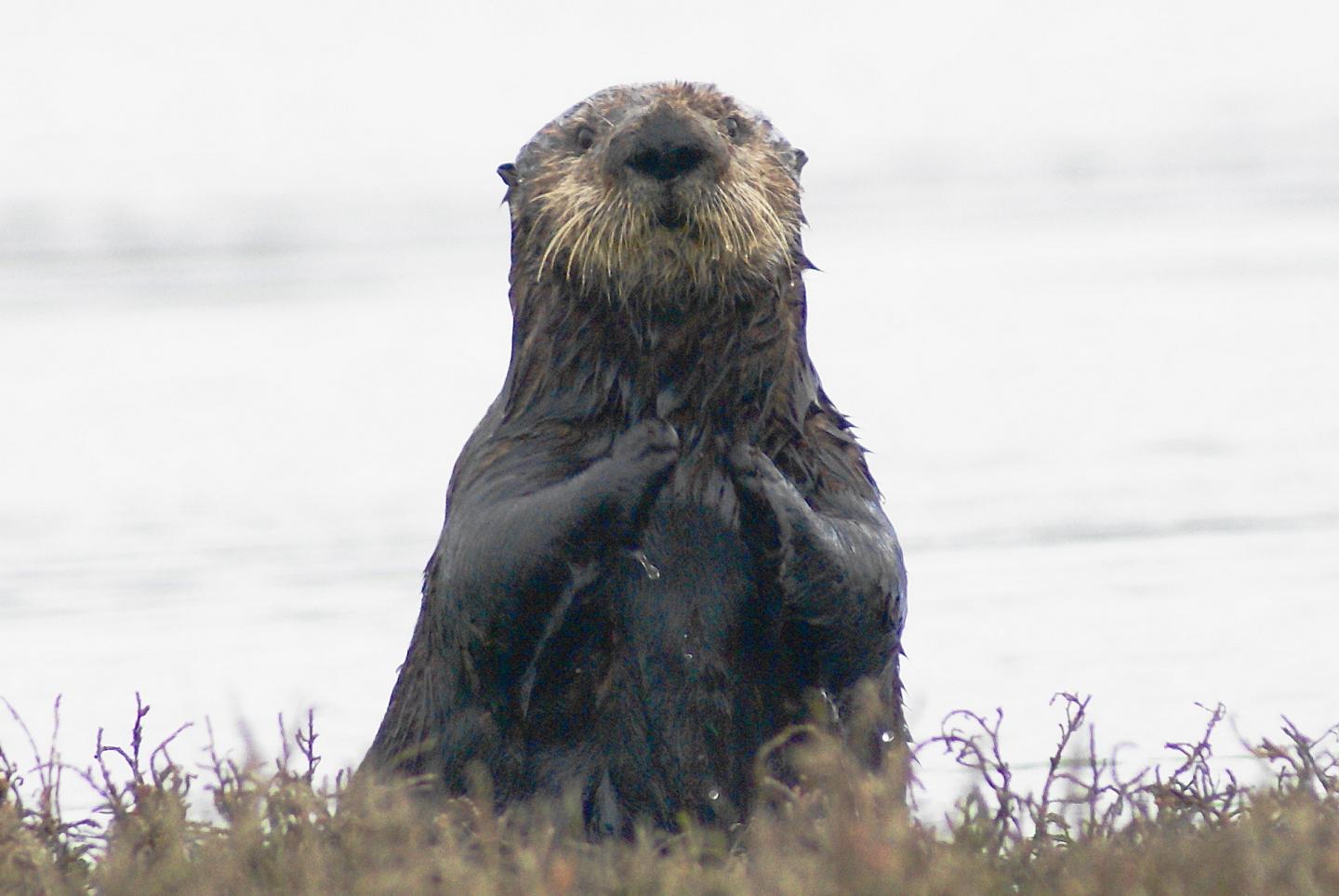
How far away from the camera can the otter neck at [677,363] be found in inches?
186

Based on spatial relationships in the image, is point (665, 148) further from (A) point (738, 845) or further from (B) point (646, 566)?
(A) point (738, 845)

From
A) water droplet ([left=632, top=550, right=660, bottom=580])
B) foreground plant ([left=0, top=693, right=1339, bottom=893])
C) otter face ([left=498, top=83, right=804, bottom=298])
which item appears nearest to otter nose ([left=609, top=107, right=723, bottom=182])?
otter face ([left=498, top=83, right=804, bottom=298])

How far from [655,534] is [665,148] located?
72 centimetres

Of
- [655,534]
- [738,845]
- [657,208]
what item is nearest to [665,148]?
[657,208]

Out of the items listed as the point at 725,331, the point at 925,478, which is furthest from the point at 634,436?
the point at 925,478

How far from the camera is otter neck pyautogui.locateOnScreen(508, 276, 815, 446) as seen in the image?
4727mm

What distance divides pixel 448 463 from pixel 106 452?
1462mm

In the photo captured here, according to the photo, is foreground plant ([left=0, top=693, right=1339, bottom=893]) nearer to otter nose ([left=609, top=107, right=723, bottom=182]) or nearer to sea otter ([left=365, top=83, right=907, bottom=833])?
sea otter ([left=365, top=83, right=907, bottom=833])

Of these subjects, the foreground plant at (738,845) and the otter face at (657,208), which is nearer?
the foreground plant at (738,845)

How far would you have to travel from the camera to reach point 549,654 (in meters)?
4.57

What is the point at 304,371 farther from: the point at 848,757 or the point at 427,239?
the point at 848,757

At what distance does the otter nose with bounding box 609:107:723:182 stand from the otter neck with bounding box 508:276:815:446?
254 mm

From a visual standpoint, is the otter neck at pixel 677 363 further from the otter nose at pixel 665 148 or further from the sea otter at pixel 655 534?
the otter nose at pixel 665 148

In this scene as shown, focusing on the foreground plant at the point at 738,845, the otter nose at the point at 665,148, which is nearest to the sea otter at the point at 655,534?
the otter nose at the point at 665,148
